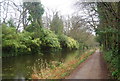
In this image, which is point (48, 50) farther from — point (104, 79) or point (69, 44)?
point (104, 79)

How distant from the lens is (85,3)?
34.8 feet

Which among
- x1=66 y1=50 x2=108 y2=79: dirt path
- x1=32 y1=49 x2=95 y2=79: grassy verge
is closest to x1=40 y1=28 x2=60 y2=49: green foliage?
x1=32 y1=49 x2=95 y2=79: grassy verge

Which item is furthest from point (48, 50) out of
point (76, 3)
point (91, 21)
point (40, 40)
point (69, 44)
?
point (76, 3)

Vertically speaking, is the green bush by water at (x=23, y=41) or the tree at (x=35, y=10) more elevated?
the tree at (x=35, y=10)

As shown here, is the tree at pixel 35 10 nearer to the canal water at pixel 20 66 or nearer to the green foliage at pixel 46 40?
the green foliage at pixel 46 40

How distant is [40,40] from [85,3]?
1663 cm

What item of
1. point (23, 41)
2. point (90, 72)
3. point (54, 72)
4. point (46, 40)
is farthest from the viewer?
point (46, 40)

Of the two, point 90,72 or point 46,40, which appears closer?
point 90,72

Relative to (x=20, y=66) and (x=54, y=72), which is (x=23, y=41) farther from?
(x=54, y=72)

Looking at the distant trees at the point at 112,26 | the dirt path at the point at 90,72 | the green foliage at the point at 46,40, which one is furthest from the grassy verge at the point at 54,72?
the green foliage at the point at 46,40

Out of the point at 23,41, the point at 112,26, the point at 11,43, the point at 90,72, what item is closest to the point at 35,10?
the point at 23,41

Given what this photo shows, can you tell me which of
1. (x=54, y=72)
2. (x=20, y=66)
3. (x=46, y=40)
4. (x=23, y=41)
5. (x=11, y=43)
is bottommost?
(x=20, y=66)

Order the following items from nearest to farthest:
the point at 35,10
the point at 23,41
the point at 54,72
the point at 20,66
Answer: the point at 54,72 < the point at 20,66 < the point at 23,41 < the point at 35,10

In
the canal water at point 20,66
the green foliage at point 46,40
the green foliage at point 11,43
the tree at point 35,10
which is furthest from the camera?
the tree at point 35,10
